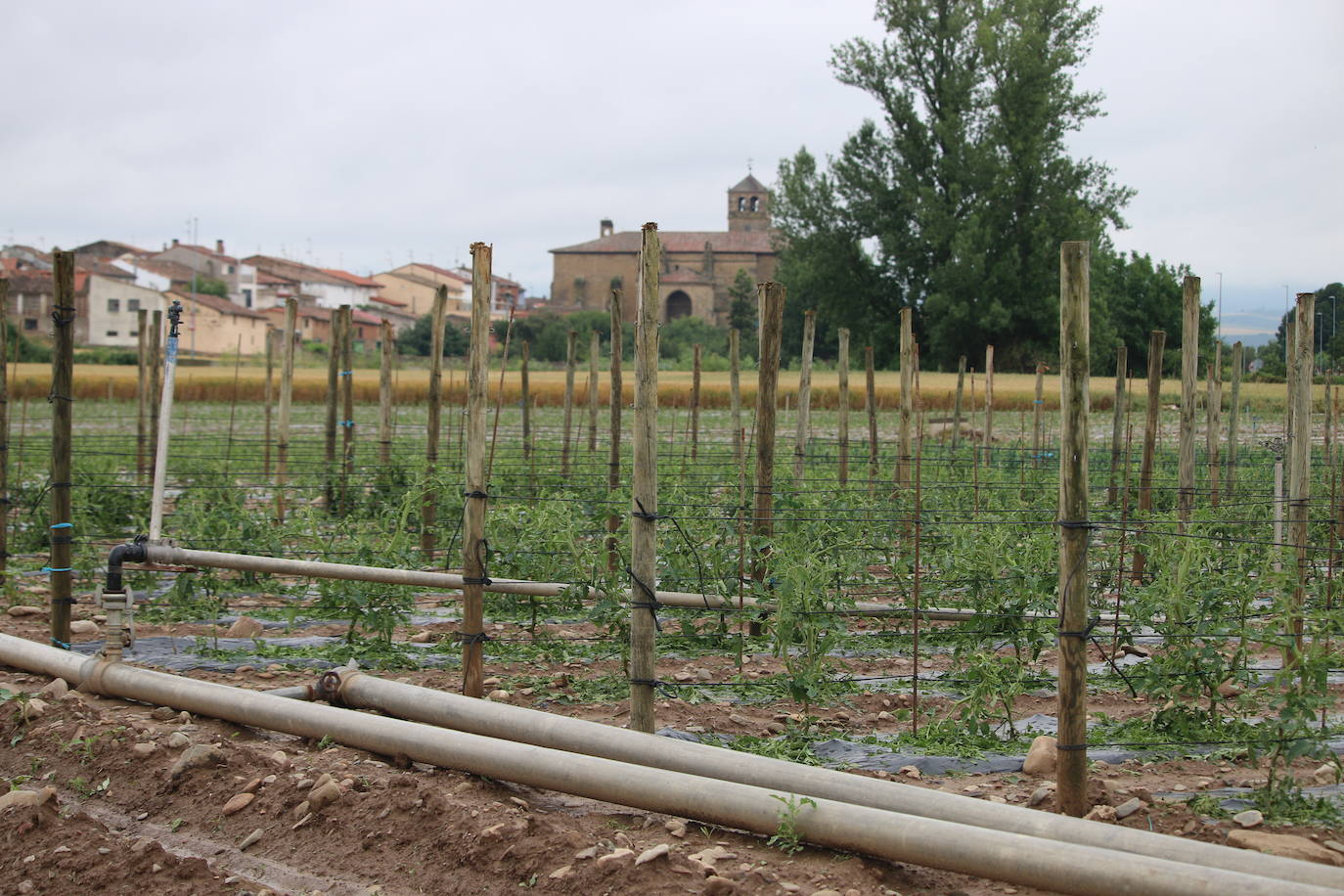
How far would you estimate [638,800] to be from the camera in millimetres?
4023

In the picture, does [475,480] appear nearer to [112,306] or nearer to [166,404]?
[166,404]

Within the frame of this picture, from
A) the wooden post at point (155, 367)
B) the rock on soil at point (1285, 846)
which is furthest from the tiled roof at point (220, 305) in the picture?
the rock on soil at point (1285, 846)

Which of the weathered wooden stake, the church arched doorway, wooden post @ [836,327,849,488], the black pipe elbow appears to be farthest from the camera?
the church arched doorway

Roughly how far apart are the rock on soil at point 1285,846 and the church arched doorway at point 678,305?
86.2 metres

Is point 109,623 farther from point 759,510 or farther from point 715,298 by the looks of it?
point 715,298

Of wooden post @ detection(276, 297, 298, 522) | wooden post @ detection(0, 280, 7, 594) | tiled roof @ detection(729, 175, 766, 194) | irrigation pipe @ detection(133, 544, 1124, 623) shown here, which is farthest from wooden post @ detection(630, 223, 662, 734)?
tiled roof @ detection(729, 175, 766, 194)

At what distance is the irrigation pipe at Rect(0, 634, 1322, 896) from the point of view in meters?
3.27

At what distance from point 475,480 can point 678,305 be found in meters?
85.9

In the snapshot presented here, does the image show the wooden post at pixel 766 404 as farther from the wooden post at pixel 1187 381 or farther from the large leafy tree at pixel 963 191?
the large leafy tree at pixel 963 191

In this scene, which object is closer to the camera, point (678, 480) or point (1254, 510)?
point (1254, 510)

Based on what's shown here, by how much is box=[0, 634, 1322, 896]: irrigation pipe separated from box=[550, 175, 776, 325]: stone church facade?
82.5 meters

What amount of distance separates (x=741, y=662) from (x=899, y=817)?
8.02ft

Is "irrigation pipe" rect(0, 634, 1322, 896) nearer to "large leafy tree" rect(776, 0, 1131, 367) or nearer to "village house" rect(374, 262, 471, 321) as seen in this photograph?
"large leafy tree" rect(776, 0, 1131, 367)

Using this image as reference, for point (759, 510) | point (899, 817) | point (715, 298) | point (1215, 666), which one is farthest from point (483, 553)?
point (715, 298)
